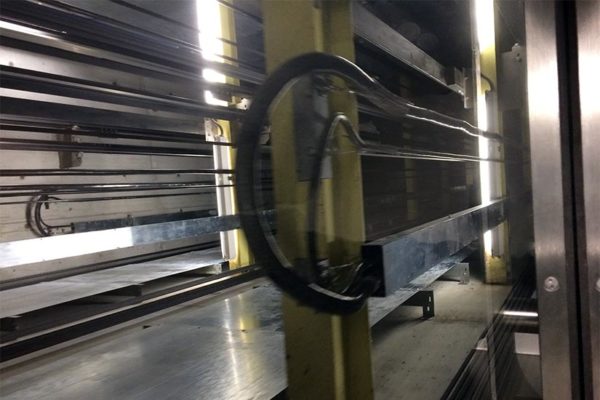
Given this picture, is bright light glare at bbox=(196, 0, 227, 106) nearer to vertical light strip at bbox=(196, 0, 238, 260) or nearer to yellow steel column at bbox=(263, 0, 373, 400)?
vertical light strip at bbox=(196, 0, 238, 260)

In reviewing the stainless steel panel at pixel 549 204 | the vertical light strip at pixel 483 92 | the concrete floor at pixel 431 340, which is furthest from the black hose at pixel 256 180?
the vertical light strip at pixel 483 92

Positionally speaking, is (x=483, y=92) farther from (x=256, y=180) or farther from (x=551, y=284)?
(x=256, y=180)

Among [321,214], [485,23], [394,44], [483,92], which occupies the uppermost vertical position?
[485,23]

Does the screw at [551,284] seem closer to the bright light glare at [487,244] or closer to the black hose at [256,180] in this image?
the black hose at [256,180]

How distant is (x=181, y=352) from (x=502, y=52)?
204 cm

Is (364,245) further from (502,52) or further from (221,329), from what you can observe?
(502,52)

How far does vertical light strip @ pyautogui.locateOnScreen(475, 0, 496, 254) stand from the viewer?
2148 millimetres

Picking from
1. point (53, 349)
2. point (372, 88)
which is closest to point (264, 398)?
point (372, 88)

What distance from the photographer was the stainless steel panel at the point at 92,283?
99.1 inches

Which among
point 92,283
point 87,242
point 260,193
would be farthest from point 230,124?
point 260,193

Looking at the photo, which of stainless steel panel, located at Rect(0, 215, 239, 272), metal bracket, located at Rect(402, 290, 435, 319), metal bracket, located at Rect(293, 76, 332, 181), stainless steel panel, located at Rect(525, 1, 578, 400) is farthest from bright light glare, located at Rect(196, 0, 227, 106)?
stainless steel panel, located at Rect(525, 1, 578, 400)

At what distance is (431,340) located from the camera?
2.22 meters

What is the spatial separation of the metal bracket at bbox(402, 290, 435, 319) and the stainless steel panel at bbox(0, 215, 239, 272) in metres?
1.13

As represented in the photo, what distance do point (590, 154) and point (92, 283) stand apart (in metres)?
3.02
